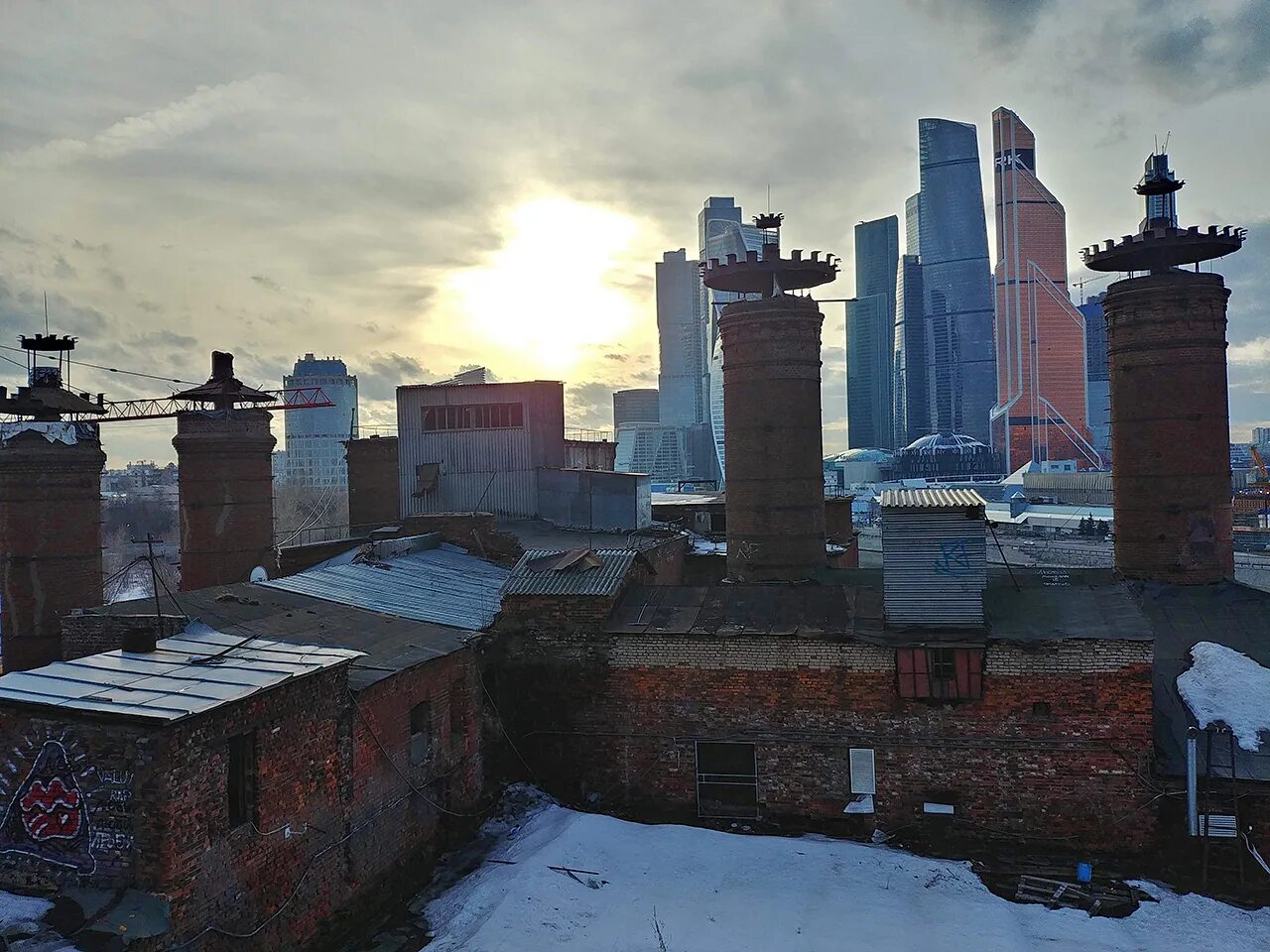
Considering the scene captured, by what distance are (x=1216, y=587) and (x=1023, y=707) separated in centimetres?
793

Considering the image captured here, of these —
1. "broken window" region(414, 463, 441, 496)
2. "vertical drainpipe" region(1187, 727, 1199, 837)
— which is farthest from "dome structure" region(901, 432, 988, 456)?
"vertical drainpipe" region(1187, 727, 1199, 837)

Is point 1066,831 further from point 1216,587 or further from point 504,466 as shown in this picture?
point 504,466

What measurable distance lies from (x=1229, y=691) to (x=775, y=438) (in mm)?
10452

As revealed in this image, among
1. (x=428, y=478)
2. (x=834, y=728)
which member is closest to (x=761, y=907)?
(x=834, y=728)

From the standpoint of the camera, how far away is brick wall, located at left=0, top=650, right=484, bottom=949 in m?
8.23

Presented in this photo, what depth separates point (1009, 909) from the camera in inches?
437

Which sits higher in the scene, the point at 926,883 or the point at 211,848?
the point at 211,848

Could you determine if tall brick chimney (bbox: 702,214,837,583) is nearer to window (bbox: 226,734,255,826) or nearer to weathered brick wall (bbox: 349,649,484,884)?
weathered brick wall (bbox: 349,649,484,884)

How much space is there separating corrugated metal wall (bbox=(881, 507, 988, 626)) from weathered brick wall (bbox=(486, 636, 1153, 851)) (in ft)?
2.65

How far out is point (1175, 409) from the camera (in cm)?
1872

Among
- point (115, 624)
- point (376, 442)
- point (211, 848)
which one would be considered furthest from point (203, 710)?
point (376, 442)

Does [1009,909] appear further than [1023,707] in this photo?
No

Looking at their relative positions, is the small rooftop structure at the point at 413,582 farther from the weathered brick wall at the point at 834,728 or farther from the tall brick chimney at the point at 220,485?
the tall brick chimney at the point at 220,485

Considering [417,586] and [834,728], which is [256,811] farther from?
[834,728]
